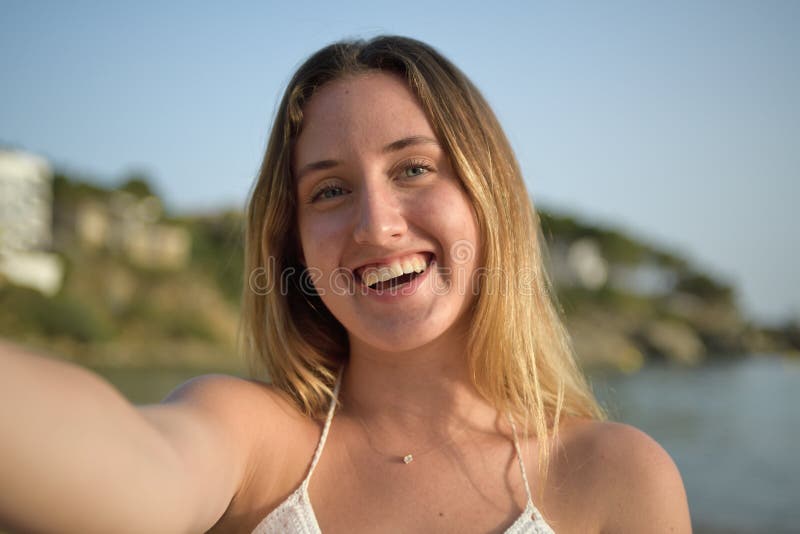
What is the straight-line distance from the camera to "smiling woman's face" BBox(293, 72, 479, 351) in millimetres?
1813

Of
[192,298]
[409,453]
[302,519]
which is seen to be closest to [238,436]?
[302,519]

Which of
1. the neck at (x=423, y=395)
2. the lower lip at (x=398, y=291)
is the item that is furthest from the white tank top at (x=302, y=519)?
the lower lip at (x=398, y=291)

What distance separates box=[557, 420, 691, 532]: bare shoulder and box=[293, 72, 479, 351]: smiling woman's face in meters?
0.53

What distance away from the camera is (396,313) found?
5.95ft

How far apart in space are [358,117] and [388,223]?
324 mm

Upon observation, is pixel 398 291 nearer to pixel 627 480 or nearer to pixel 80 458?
pixel 627 480

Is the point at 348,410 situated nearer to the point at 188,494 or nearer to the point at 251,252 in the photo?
the point at 251,252

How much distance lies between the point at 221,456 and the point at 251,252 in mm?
823

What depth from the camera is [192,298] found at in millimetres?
29094

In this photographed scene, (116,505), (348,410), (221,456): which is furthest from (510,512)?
(116,505)

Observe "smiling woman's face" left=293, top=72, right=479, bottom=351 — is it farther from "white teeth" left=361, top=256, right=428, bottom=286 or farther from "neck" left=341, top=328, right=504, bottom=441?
"neck" left=341, top=328, right=504, bottom=441

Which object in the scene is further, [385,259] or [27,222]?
Result: [27,222]

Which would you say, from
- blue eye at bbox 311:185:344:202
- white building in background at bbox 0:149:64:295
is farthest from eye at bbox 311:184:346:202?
white building in background at bbox 0:149:64:295

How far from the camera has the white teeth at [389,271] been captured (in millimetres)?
1837
